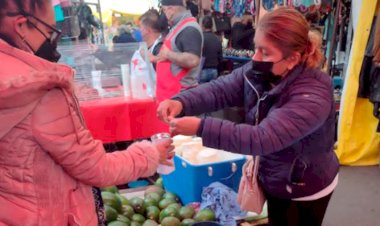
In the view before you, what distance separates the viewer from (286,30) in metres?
1.34

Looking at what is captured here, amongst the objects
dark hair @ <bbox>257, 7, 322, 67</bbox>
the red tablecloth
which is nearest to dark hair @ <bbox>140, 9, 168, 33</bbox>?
the red tablecloth

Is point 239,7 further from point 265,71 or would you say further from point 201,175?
point 265,71

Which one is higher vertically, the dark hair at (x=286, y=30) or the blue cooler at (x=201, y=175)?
the dark hair at (x=286, y=30)

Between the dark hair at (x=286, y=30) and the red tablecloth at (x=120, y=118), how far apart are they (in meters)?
1.72

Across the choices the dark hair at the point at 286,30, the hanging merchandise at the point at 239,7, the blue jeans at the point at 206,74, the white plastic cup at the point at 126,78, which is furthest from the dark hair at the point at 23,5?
the hanging merchandise at the point at 239,7

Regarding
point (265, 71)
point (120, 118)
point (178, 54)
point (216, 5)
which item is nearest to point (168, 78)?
point (178, 54)

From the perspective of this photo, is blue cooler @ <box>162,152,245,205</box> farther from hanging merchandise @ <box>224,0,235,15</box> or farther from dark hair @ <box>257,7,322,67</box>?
hanging merchandise @ <box>224,0,235,15</box>

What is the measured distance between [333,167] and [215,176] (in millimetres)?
768

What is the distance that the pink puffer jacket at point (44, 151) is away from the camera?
92 centimetres

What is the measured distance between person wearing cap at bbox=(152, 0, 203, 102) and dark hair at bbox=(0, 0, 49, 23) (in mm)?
2135

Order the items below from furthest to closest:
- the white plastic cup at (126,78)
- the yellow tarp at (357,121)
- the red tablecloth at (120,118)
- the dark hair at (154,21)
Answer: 1. the dark hair at (154,21)
2. the yellow tarp at (357,121)
3. the white plastic cup at (126,78)
4. the red tablecloth at (120,118)

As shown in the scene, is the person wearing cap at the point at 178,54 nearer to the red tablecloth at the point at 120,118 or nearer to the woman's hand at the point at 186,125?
the red tablecloth at the point at 120,118

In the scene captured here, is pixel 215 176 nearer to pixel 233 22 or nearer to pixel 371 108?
pixel 371 108

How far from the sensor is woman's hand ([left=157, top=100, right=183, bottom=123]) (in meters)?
1.50
